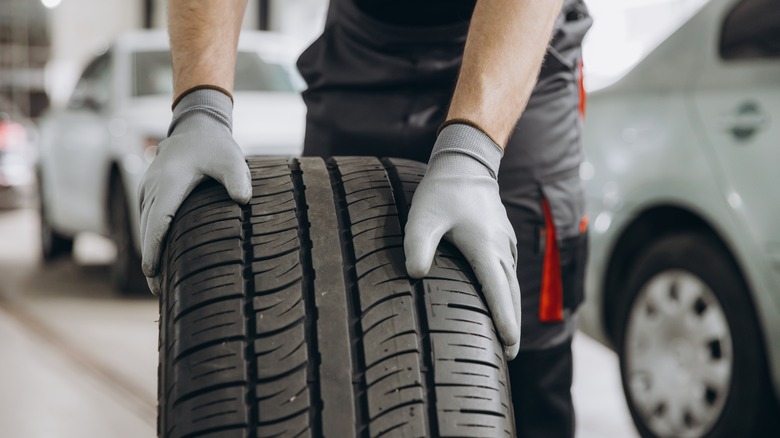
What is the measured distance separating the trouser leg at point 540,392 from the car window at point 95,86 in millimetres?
4320

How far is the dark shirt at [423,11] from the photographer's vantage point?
147 cm

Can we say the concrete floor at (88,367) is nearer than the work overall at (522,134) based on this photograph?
No

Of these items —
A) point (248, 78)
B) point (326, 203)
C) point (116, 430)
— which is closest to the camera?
point (326, 203)

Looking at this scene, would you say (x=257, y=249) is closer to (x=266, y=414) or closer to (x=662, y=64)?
(x=266, y=414)

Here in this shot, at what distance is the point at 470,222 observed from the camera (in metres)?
1.05

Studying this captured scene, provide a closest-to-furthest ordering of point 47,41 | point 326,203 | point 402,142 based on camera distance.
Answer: point 326,203 → point 402,142 → point 47,41

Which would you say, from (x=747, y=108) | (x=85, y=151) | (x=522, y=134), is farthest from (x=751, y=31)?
(x=85, y=151)

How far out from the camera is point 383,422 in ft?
2.98

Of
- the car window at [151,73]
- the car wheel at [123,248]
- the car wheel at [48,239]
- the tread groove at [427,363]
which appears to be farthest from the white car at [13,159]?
the tread groove at [427,363]

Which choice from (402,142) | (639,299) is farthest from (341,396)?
(639,299)

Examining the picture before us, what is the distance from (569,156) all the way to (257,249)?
0.69m

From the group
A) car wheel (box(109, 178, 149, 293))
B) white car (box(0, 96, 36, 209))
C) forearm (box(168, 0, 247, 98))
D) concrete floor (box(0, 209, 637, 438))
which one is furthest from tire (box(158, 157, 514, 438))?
white car (box(0, 96, 36, 209))

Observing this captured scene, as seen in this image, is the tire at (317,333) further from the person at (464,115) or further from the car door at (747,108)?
the car door at (747,108)

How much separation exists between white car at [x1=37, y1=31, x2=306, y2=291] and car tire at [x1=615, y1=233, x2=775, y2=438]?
2.39m
